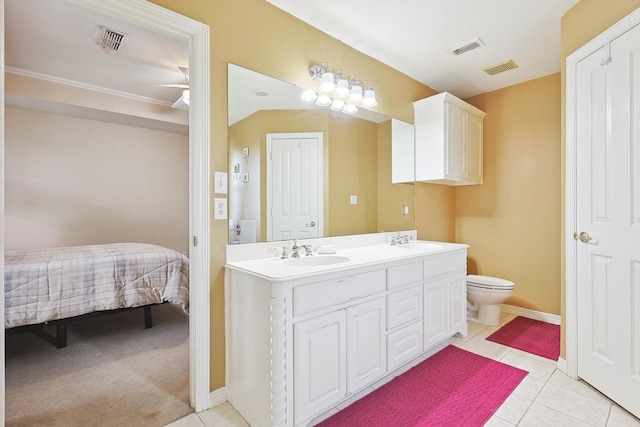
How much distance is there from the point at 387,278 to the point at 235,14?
188 centimetres

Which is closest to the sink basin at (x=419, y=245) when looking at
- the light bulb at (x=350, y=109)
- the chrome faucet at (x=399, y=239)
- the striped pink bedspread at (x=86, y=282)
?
the chrome faucet at (x=399, y=239)

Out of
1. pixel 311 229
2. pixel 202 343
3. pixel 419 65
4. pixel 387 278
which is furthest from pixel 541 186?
pixel 202 343

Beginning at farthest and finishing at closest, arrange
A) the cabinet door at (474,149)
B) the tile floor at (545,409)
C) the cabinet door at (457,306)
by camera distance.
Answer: the cabinet door at (474,149) → the cabinet door at (457,306) → the tile floor at (545,409)

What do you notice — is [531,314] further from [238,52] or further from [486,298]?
[238,52]

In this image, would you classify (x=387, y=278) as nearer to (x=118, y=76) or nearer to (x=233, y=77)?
(x=233, y=77)

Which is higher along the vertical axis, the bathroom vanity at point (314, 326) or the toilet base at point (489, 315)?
the bathroom vanity at point (314, 326)

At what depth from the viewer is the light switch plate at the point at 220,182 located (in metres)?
1.75

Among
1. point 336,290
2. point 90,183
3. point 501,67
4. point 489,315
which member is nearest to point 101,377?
point 336,290

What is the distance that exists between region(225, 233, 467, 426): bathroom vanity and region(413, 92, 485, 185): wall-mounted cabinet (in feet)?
3.58

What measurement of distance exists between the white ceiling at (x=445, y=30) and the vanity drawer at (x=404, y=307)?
6.34 ft

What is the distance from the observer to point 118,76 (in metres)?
3.15

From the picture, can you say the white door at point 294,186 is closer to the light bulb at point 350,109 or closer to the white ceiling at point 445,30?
the light bulb at point 350,109

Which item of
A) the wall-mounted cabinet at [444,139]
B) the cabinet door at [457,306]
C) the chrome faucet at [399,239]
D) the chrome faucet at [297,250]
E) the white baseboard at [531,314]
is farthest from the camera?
the white baseboard at [531,314]

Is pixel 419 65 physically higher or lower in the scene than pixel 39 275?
higher
